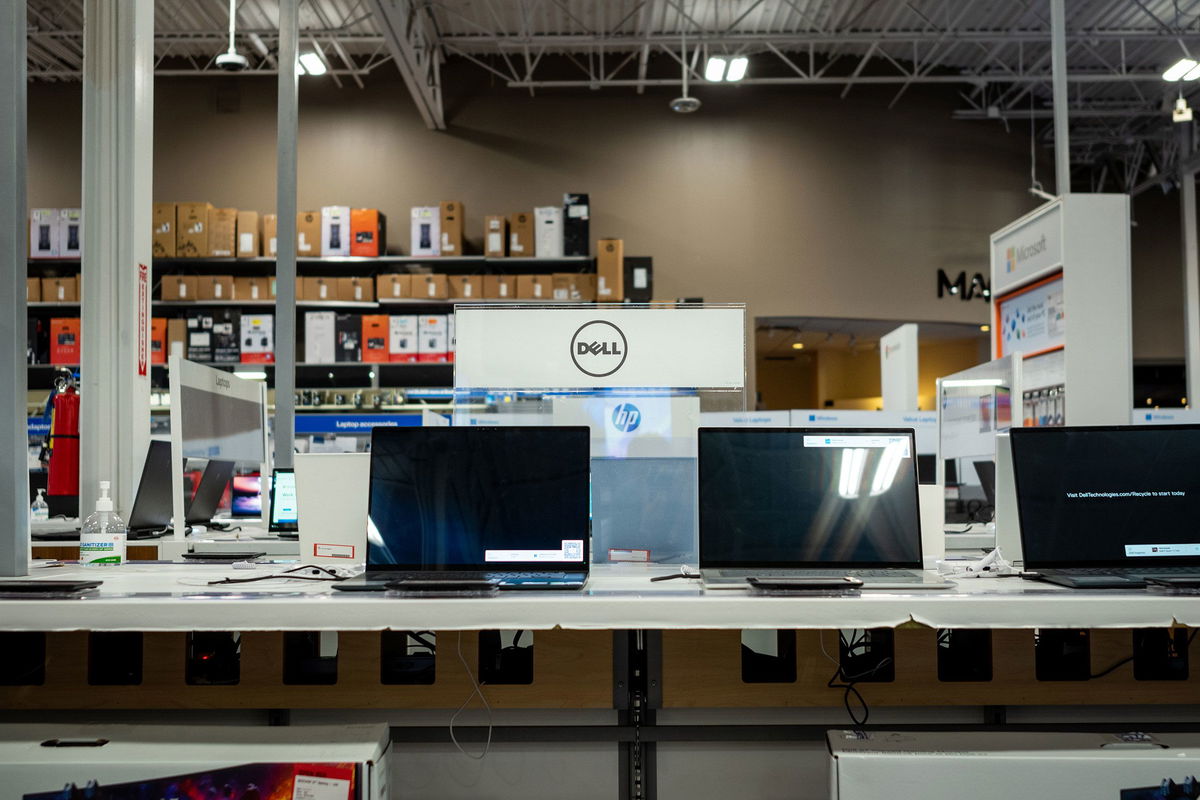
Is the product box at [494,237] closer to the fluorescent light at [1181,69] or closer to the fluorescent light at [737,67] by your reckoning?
the fluorescent light at [737,67]

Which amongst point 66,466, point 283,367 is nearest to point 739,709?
point 66,466

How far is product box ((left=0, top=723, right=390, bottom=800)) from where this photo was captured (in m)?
1.72

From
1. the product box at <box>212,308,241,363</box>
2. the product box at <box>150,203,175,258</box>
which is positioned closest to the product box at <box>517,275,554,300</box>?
the product box at <box>212,308,241,363</box>

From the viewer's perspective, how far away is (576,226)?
309 inches

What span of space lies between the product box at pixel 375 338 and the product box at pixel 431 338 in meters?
0.27

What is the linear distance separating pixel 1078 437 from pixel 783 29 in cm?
716

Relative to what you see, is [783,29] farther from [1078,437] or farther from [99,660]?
[99,660]

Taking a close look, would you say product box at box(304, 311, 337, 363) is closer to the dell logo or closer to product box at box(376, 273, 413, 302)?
product box at box(376, 273, 413, 302)

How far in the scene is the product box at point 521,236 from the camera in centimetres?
782

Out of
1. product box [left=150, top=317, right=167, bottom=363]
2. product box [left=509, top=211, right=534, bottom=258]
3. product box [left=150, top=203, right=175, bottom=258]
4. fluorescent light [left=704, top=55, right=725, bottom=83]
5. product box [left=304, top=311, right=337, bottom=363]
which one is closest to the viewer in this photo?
fluorescent light [left=704, top=55, right=725, bottom=83]

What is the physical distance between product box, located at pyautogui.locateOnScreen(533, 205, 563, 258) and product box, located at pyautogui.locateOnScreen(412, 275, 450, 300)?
0.85m

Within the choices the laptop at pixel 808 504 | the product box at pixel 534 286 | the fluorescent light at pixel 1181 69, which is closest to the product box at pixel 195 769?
the laptop at pixel 808 504

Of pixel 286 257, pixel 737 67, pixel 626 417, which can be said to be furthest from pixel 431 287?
pixel 626 417

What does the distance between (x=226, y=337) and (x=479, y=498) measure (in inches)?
242
